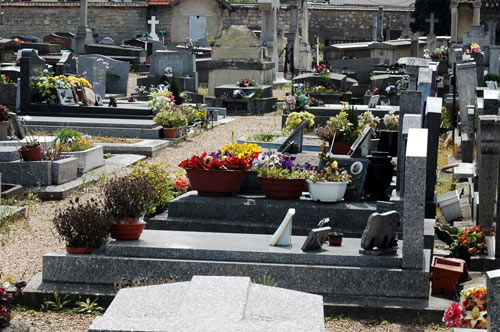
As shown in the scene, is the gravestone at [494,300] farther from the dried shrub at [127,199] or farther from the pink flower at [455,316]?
the dried shrub at [127,199]

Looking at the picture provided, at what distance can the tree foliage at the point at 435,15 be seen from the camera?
45125 mm

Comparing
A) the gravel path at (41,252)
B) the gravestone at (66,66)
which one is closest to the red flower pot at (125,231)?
the gravel path at (41,252)

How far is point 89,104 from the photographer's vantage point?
17.8m

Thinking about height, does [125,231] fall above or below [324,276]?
above

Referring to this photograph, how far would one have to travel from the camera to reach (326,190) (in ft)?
27.6

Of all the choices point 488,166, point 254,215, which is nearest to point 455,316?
point 254,215

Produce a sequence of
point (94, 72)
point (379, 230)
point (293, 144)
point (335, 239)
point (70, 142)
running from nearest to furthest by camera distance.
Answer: point (379, 230) → point (335, 239) → point (293, 144) → point (70, 142) → point (94, 72)

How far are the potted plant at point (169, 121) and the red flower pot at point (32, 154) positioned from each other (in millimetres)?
4856

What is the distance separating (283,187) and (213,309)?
445cm

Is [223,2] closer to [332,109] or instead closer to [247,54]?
[247,54]

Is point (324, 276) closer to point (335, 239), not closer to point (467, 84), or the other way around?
point (335, 239)

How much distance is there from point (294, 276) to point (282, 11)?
40651 mm

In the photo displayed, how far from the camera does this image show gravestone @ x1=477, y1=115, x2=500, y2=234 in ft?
28.1

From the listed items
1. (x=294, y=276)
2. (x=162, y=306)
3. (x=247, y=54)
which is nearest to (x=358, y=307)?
(x=294, y=276)
